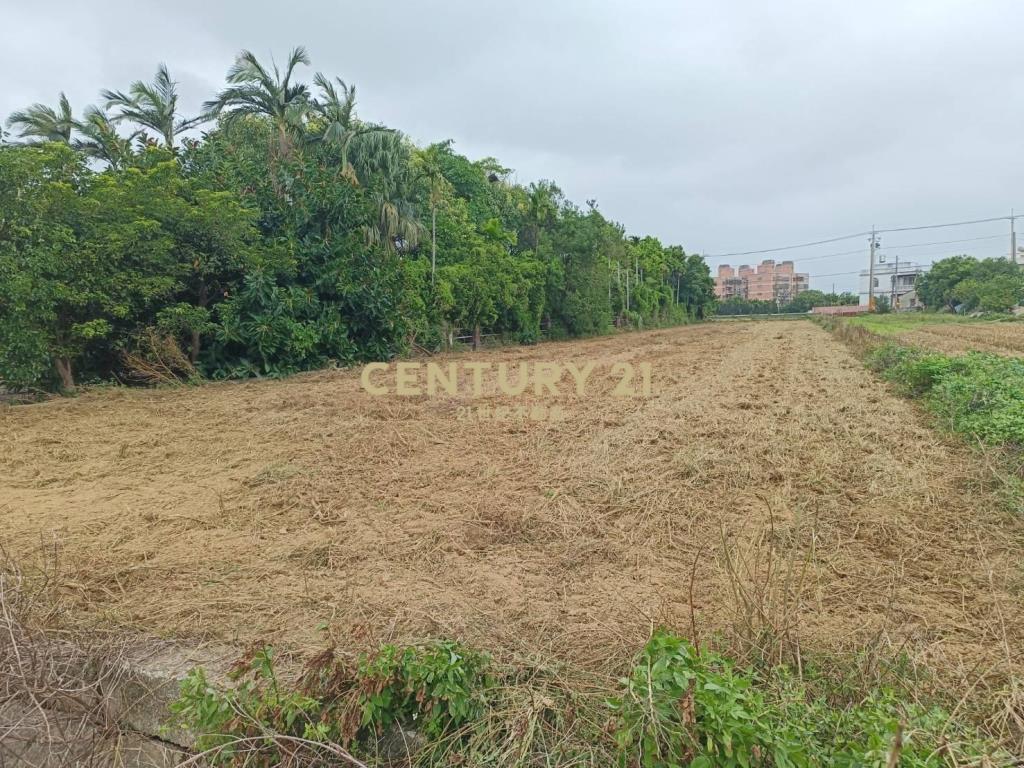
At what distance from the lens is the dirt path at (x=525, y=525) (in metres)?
2.20

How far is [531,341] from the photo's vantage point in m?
19.5

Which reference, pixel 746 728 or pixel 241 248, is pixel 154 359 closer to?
pixel 241 248

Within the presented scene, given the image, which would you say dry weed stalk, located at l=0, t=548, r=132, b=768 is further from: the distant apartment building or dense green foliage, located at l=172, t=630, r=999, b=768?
the distant apartment building

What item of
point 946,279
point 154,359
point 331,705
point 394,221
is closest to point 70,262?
point 154,359

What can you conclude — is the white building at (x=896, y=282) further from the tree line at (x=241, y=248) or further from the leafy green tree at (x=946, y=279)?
the tree line at (x=241, y=248)

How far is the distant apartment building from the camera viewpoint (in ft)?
310

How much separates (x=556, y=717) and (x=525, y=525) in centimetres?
166

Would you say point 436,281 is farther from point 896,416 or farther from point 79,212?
point 896,416

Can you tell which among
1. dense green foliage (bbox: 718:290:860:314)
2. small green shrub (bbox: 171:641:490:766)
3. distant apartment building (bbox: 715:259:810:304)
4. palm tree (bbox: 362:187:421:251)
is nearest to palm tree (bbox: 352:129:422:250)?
palm tree (bbox: 362:187:421:251)

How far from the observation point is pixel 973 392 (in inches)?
202

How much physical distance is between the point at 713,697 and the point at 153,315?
10324mm

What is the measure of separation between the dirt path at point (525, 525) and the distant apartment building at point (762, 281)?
314 feet

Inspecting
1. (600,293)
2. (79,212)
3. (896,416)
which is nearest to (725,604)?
(896,416)

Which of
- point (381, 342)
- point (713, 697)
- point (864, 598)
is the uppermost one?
point (381, 342)
